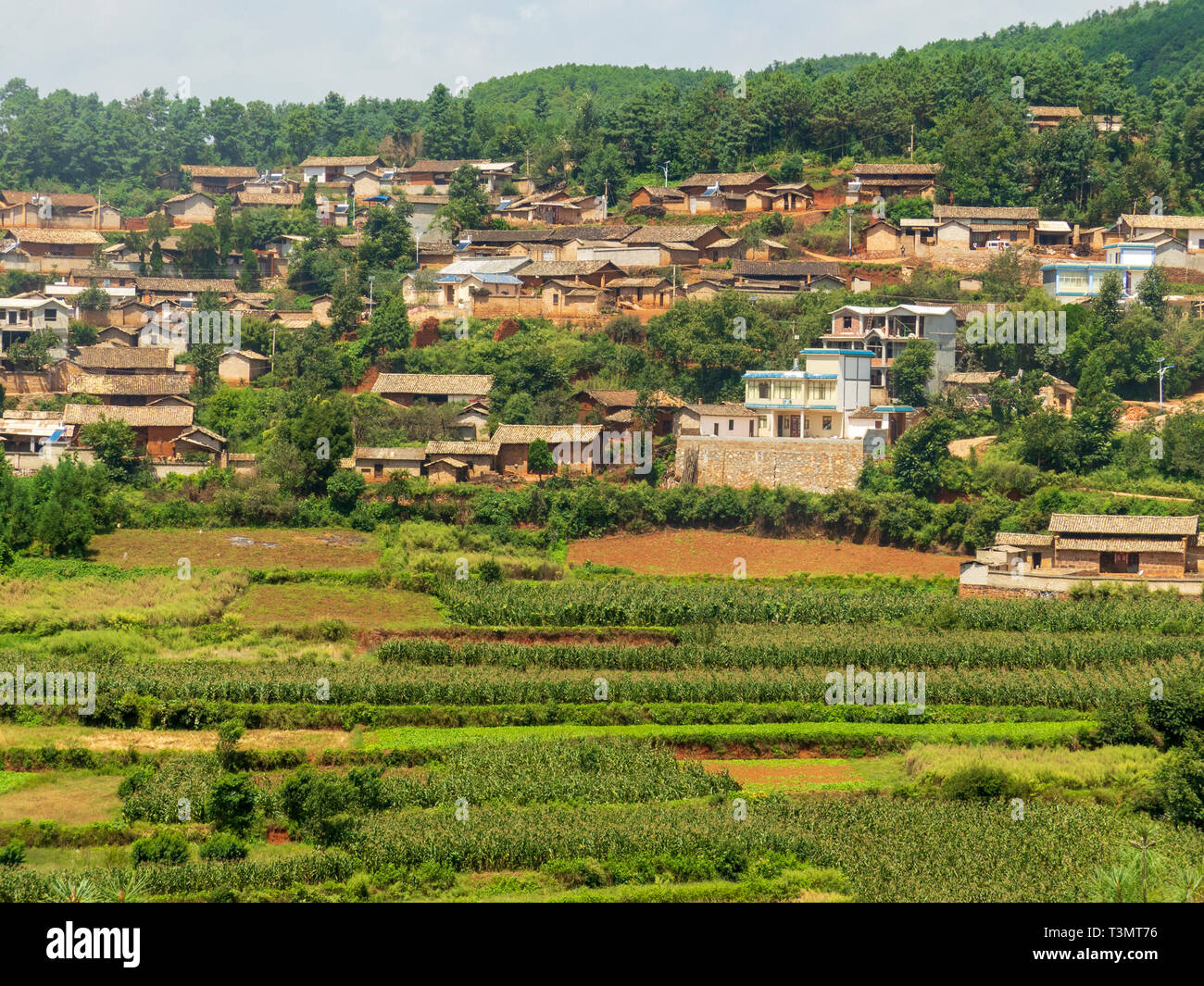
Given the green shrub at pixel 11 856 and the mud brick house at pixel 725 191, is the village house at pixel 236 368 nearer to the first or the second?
the mud brick house at pixel 725 191

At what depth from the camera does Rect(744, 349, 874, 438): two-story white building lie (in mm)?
41250

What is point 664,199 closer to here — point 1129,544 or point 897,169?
point 897,169

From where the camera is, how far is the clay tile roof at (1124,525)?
33781 millimetres

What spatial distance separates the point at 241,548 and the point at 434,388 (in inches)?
382

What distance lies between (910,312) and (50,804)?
29.9 metres

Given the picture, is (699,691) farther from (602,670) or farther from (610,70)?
(610,70)

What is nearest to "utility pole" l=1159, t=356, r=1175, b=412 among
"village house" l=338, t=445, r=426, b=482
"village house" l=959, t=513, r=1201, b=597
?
"village house" l=959, t=513, r=1201, b=597

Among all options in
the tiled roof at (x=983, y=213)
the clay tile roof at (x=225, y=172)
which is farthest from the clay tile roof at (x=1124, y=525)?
the clay tile roof at (x=225, y=172)

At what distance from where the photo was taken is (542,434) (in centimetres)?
3988

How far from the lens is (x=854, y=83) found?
206ft

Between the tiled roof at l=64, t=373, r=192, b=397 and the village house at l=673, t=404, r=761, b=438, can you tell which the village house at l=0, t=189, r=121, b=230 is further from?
the village house at l=673, t=404, r=761, b=438

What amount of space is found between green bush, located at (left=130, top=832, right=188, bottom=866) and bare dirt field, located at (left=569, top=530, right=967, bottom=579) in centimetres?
1770

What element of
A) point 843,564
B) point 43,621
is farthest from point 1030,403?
point 43,621

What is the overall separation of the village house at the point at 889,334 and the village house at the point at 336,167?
29.8 m
